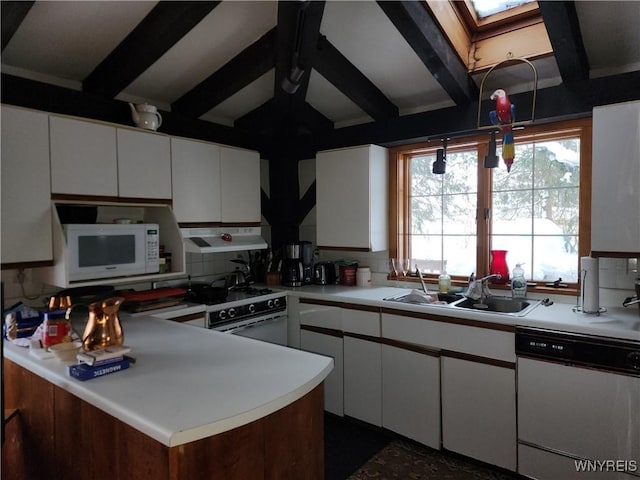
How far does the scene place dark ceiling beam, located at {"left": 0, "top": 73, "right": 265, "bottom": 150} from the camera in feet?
7.43

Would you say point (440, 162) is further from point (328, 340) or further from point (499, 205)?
point (328, 340)

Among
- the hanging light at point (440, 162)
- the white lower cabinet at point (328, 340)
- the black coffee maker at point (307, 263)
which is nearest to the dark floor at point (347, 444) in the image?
the white lower cabinet at point (328, 340)

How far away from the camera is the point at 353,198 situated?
10.6 feet

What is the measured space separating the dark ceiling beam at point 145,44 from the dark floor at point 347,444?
8.53ft

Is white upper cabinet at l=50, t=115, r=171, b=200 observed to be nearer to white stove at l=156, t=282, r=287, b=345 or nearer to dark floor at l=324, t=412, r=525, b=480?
white stove at l=156, t=282, r=287, b=345

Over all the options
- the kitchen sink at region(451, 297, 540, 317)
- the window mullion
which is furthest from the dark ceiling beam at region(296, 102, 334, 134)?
the kitchen sink at region(451, 297, 540, 317)

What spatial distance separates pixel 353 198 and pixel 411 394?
58.6 inches

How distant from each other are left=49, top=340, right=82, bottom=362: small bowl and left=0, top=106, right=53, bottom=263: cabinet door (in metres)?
0.79

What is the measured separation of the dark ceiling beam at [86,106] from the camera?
227 centimetres

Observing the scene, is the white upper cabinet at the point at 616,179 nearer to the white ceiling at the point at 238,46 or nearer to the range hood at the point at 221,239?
the white ceiling at the point at 238,46

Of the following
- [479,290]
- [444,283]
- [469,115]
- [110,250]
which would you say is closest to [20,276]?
[110,250]

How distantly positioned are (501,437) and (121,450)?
1945 millimetres

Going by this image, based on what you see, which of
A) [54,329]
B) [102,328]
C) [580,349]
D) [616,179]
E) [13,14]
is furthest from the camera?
[616,179]

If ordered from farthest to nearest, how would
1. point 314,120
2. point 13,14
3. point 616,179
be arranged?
point 314,120 < point 616,179 < point 13,14
